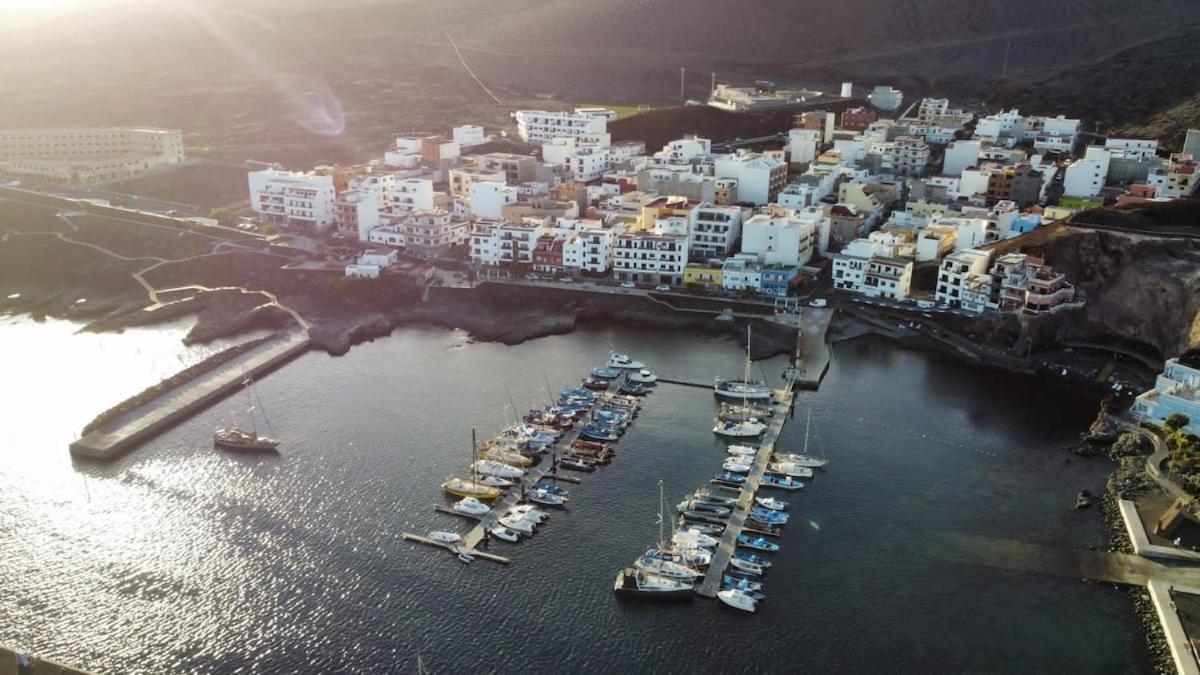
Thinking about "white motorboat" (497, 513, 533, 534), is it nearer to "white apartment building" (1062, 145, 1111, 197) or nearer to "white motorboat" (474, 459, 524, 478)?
"white motorboat" (474, 459, 524, 478)

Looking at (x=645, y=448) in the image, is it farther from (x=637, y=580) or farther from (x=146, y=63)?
(x=146, y=63)

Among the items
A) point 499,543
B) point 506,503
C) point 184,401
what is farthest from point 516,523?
point 184,401

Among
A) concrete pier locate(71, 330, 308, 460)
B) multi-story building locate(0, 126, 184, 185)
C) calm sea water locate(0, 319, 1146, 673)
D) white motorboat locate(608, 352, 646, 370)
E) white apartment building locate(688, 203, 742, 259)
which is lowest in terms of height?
calm sea water locate(0, 319, 1146, 673)

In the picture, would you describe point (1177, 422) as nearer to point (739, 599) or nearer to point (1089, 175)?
point (739, 599)

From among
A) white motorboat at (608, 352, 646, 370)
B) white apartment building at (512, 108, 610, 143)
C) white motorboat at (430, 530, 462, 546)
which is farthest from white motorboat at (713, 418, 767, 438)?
white apartment building at (512, 108, 610, 143)

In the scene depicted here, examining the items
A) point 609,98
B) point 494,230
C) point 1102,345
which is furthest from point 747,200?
point 609,98

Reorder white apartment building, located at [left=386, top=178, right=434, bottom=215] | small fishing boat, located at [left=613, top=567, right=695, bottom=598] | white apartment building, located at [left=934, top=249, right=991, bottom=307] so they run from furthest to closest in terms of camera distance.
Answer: white apartment building, located at [left=386, top=178, right=434, bottom=215], white apartment building, located at [left=934, top=249, right=991, bottom=307], small fishing boat, located at [left=613, top=567, right=695, bottom=598]
